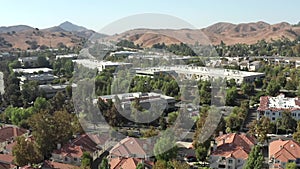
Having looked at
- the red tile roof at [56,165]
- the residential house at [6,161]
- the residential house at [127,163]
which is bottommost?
the residential house at [6,161]

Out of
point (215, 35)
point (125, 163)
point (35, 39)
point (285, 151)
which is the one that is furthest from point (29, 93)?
point (215, 35)

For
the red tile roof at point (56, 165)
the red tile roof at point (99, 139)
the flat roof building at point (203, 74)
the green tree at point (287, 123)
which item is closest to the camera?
the red tile roof at point (56, 165)

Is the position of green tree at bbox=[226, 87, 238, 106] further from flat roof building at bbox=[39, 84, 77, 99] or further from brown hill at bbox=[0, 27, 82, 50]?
brown hill at bbox=[0, 27, 82, 50]

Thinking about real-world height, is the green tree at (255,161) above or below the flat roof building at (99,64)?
below

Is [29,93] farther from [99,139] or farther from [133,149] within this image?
[133,149]

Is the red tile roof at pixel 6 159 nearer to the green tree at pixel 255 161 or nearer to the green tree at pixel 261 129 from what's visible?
the green tree at pixel 255 161

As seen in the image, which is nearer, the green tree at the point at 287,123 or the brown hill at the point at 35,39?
the green tree at the point at 287,123

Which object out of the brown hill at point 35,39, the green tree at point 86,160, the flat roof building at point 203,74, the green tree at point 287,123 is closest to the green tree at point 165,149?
the green tree at point 86,160

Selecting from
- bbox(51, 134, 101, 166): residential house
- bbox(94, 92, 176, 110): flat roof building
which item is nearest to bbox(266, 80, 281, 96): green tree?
bbox(94, 92, 176, 110): flat roof building
